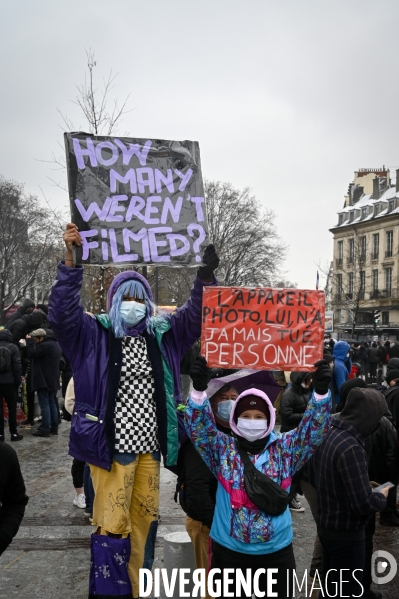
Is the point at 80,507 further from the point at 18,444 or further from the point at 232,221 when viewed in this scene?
the point at 232,221

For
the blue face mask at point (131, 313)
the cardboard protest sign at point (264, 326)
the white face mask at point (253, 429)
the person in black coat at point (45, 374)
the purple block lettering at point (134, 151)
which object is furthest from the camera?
the person in black coat at point (45, 374)

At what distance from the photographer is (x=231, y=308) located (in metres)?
3.75

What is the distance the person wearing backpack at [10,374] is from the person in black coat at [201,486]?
651 centimetres

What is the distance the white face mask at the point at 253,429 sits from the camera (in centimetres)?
327

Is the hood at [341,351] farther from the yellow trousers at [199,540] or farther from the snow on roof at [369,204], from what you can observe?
the snow on roof at [369,204]

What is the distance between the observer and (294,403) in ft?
22.3

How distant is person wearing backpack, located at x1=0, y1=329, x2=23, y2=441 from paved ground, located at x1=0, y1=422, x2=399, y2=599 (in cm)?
205

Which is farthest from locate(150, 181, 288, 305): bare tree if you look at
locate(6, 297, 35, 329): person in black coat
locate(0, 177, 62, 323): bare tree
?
locate(6, 297, 35, 329): person in black coat

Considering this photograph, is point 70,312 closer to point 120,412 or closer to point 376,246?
point 120,412

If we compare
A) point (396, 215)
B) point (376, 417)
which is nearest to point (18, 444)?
point (376, 417)

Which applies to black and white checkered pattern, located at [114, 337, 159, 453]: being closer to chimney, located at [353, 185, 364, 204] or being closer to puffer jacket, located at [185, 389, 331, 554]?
puffer jacket, located at [185, 389, 331, 554]

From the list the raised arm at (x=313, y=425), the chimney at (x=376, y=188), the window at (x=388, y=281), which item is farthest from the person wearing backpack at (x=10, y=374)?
the chimney at (x=376, y=188)

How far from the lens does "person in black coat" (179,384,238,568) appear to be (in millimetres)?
3654

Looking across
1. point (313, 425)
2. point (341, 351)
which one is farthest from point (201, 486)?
point (341, 351)
